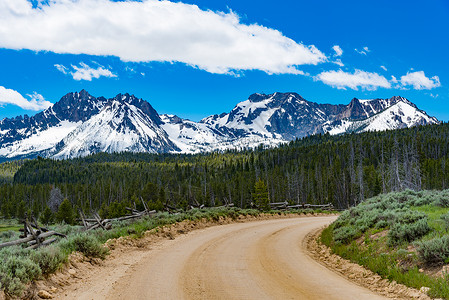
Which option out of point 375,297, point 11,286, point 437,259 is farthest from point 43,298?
point 437,259

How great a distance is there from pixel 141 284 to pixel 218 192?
105m

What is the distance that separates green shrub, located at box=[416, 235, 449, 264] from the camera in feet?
27.7

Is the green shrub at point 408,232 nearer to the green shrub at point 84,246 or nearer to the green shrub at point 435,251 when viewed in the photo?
the green shrub at point 435,251

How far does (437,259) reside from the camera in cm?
855

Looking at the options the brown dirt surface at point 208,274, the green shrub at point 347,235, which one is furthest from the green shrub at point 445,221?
the green shrub at point 347,235

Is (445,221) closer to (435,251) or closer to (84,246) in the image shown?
(435,251)

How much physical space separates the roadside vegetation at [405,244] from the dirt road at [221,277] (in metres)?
1.23

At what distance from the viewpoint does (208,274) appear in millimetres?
10188

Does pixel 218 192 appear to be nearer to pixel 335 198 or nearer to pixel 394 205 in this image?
pixel 335 198

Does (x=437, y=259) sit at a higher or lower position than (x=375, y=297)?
higher

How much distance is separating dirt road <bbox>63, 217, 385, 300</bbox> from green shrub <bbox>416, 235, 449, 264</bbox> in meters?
1.84

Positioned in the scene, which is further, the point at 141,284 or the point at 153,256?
the point at 153,256

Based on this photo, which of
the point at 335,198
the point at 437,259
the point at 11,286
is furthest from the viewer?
the point at 335,198

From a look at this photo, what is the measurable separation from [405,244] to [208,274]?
642 centimetres
